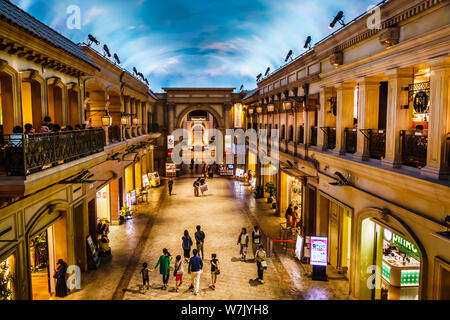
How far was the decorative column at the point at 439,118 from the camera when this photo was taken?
6.83m

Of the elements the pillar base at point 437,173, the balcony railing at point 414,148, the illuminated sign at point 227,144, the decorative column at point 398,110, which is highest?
the decorative column at point 398,110

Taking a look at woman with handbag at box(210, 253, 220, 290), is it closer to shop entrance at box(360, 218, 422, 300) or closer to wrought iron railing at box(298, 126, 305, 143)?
shop entrance at box(360, 218, 422, 300)

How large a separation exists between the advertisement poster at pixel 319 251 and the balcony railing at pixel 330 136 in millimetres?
3606

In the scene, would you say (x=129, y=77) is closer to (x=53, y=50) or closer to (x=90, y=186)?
(x=90, y=186)

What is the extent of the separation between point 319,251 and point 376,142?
13.8ft

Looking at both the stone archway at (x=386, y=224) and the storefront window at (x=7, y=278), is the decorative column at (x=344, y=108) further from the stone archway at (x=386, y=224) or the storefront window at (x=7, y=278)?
the storefront window at (x=7, y=278)

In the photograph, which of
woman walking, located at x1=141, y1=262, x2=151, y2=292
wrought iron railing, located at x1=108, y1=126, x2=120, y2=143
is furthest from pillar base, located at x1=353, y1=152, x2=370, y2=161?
wrought iron railing, located at x1=108, y1=126, x2=120, y2=143

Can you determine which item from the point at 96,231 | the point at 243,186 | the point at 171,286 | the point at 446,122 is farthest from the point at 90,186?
the point at 243,186

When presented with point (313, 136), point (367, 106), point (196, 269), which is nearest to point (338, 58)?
point (367, 106)

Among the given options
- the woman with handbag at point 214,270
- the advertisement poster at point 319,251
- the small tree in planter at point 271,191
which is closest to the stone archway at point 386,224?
the advertisement poster at point 319,251

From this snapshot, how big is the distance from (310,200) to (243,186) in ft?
52.4

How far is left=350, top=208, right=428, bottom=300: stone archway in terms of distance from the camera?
7270 mm

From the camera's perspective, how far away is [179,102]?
36.7m

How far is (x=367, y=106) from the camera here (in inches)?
406
